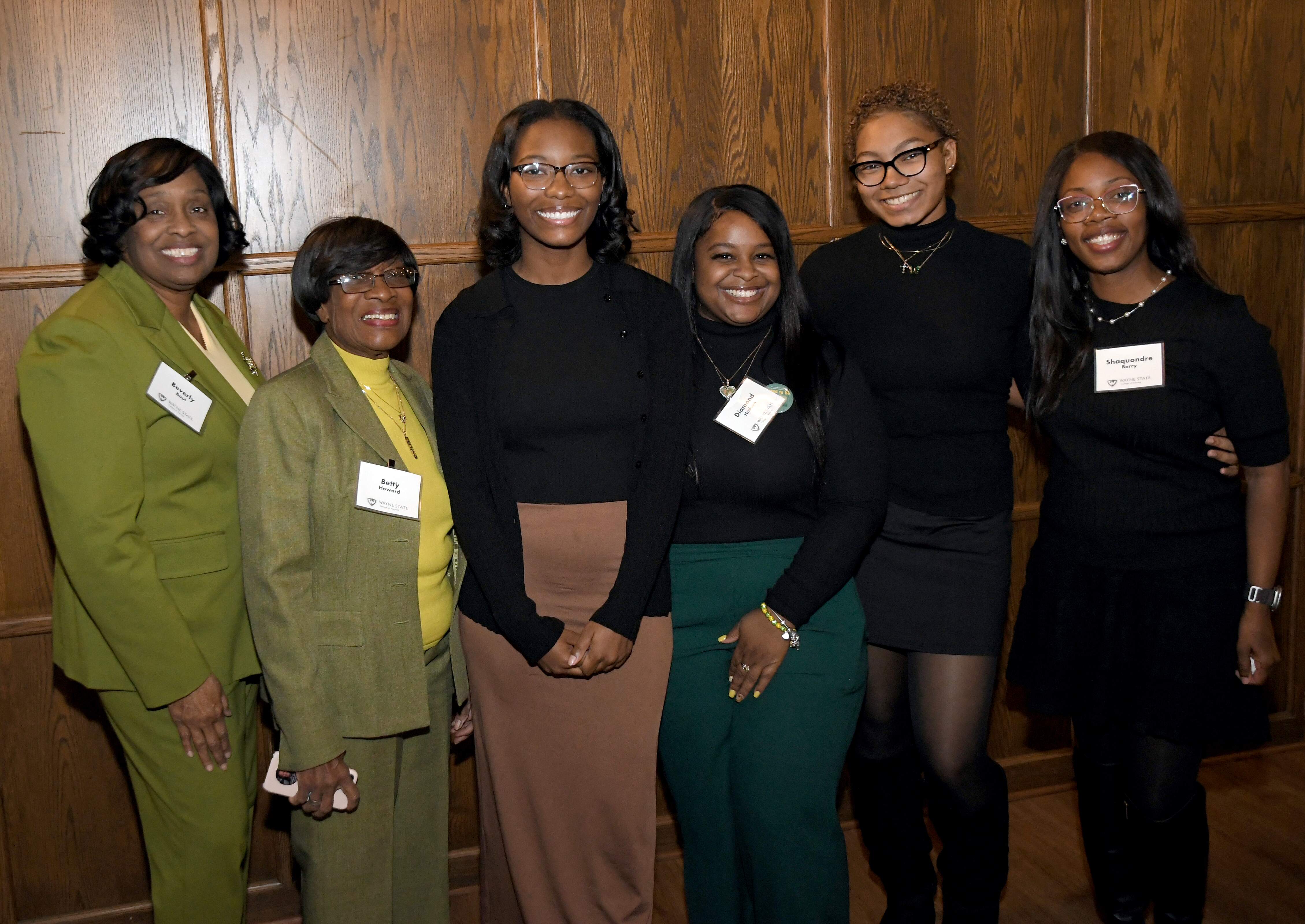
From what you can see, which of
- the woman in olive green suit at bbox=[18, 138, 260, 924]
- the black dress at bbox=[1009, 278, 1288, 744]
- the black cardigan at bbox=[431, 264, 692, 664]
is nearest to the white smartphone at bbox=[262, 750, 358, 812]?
the woman in olive green suit at bbox=[18, 138, 260, 924]

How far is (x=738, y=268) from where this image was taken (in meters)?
2.08

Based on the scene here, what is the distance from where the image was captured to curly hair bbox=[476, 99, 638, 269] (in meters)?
2.03

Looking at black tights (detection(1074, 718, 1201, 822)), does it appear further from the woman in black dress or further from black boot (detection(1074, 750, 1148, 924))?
black boot (detection(1074, 750, 1148, 924))

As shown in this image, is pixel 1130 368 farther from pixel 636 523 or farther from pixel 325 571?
pixel 325 571

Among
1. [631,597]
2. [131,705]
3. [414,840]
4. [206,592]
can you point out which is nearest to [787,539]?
[631,597]

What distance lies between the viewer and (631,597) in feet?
6.39

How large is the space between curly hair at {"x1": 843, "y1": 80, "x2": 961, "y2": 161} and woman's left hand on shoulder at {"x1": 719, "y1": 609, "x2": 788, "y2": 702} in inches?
45.7

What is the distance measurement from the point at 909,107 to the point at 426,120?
1265 millimetres

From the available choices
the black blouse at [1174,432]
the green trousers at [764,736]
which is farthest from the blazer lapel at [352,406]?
the black blouse at [1174,432]

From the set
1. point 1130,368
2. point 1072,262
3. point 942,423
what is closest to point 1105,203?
point 1072,262

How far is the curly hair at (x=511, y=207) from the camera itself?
80.0 inches

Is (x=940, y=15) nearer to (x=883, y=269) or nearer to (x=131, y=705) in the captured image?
(x=883, y=269)

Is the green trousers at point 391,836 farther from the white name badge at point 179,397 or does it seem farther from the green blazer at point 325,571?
the white name badge at point 179,397

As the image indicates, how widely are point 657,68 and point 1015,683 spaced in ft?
6.24
